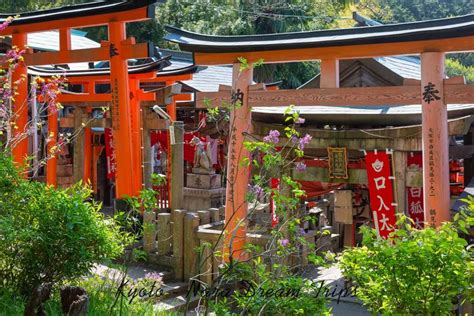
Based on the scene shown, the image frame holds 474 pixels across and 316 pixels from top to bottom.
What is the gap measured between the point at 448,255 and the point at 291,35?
17.6ft

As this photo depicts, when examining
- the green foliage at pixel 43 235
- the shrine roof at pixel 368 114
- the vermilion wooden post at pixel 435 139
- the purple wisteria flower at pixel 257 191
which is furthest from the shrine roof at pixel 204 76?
the purple wisteria flower at pixel 257 191

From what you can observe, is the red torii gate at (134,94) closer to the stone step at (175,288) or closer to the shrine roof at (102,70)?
the shrine roof at (102,70)

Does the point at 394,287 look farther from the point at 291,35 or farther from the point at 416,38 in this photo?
the point at 291,35

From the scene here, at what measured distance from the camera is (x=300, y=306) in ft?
14.0

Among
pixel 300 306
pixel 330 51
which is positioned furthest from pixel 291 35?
pixel 300 306

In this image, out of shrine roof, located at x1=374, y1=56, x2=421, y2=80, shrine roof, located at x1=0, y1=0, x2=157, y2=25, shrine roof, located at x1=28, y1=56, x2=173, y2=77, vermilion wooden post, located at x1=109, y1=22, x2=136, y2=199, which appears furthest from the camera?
shrine roof, located at x1=28, y1=56, x2=173, y2=77

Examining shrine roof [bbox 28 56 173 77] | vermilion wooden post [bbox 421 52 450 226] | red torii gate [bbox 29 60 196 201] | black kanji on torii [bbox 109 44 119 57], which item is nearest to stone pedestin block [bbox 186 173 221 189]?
red torii gate [bbox 29 60 196 201]

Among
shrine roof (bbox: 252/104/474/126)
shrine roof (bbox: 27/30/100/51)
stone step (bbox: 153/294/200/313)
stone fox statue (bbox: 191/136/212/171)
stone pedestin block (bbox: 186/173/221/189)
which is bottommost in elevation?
stone step (bbox: 153/294/200/313)

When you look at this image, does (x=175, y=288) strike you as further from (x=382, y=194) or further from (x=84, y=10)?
(x=84, y=10)

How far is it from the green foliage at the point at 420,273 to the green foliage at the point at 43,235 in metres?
2.29

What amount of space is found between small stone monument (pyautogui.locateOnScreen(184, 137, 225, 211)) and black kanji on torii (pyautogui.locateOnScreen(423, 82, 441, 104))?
6786 mm

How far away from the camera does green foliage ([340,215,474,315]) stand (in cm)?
383

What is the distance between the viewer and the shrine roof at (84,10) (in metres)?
9.53

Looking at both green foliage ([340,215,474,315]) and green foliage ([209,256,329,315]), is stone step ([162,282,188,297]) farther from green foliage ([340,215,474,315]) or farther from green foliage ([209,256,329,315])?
green foliage ([340,215,474,315])
